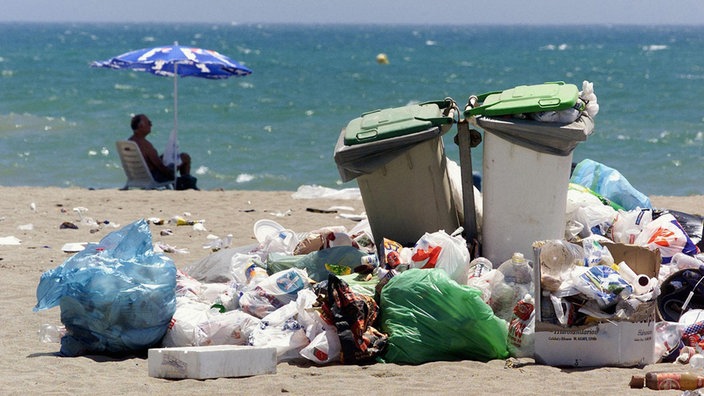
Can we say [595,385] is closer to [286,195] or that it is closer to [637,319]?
[637,319]

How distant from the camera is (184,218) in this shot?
29.7ft

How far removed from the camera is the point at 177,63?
37.0 feet

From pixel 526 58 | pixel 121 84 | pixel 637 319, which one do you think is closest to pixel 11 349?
pixel 637 319

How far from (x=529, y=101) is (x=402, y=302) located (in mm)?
1334

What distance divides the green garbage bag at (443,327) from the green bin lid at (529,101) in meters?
1.07

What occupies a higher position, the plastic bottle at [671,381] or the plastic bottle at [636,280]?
the plastic bottle at [636,280]

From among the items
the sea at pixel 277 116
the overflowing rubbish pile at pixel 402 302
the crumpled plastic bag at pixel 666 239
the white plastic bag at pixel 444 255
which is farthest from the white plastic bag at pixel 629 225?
the sea at pixel 277 116

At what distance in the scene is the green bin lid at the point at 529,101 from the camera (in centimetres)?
561

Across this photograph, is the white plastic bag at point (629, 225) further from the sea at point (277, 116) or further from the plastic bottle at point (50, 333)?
the plastic bottle at point (50, 333)

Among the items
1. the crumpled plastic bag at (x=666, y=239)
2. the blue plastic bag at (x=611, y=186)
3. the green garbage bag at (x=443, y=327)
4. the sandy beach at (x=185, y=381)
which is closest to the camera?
the sandy beach at (x=185, y=381)

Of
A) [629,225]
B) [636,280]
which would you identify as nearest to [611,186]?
[629,225]

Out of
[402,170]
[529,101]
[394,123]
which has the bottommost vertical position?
[402,170]

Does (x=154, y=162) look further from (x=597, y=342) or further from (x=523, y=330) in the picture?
(x=597, y=342)

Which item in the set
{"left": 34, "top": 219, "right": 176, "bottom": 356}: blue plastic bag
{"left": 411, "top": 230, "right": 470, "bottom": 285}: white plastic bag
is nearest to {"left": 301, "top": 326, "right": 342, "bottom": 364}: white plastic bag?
{"left": 411, "top": 230, "right": 470, "bottom": 285}: white plastic bag
